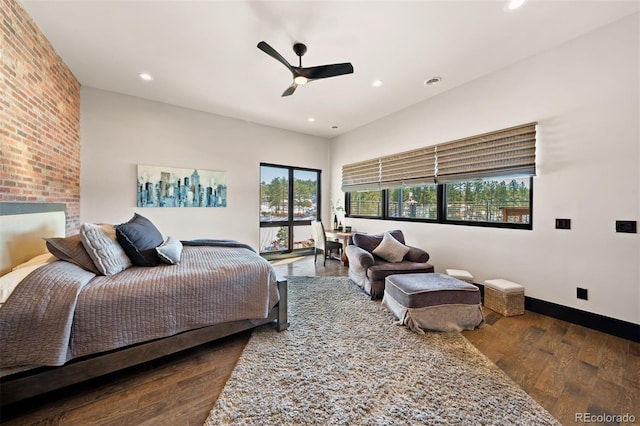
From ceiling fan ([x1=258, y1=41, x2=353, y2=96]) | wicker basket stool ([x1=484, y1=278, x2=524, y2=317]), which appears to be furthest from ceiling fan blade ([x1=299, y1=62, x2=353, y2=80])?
wicker basket stool ([x1=484, y1=278, x2=524, y2=317])

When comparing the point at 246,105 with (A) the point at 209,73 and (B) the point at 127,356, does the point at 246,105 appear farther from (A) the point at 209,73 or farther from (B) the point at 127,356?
(B) the point at 127,356

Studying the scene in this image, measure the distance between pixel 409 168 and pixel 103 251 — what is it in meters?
4.11

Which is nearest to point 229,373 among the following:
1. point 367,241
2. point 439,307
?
point 439,307

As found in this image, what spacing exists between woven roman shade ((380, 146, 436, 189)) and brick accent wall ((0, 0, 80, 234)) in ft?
15.3

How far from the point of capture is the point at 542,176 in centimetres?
274

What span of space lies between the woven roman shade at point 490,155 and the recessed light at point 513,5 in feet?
4.16

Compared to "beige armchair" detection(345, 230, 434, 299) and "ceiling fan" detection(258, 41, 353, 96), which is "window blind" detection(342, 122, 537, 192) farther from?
"ceiling fan" detection(258, 41, 353, 96)

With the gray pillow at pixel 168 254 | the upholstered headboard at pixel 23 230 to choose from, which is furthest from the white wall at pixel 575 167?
the upholstered headboard at pixel 23 230

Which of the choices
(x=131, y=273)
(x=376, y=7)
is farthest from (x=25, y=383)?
(x=376, y=7)

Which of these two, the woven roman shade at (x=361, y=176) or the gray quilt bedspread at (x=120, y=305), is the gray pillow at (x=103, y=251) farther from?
the woven roman shade at (x=361, y=176)

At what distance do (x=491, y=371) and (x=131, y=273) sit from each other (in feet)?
9.23

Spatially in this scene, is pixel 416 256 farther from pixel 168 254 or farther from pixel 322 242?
pixel 168 254

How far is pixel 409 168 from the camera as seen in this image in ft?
13.8

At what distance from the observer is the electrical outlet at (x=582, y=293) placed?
2.45 meters
